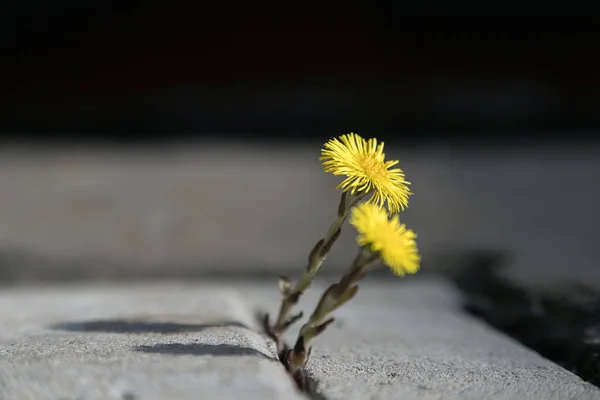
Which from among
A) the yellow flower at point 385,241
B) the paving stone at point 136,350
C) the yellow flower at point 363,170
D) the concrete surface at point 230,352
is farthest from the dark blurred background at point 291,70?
the yellow flower at point 385,241

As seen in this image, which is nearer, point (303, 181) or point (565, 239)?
point (565, 239)

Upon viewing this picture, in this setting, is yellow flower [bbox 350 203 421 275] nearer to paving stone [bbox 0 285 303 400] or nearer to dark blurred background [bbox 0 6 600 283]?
paving stone [bbox 0 285 303 400]

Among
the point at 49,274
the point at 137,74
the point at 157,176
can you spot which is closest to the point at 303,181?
the point at 157,176

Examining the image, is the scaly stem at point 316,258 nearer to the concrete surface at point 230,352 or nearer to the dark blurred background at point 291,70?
the concrete surface at point 230,352

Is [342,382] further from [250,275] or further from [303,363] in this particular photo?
[250,275]

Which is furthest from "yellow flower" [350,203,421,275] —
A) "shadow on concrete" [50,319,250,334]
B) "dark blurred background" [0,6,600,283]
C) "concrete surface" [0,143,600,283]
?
"dark blurred background" [0,6,600,283]

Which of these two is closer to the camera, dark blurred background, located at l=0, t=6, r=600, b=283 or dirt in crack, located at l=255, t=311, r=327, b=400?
dirt in crack, located at l=255, t=311, r=327, b=400

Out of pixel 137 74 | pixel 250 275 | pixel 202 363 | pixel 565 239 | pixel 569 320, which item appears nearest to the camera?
pixel 202 363
